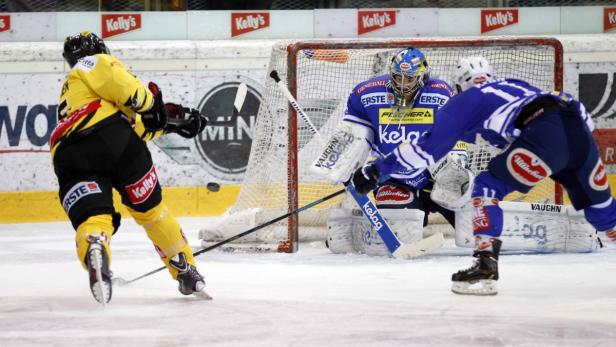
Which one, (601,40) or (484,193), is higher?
(601,40)

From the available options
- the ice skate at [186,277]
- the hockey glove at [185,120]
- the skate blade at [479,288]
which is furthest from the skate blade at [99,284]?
the skate blade at [479,288]

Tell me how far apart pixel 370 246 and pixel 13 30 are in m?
3.13

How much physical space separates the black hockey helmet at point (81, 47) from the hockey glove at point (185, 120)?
0.35m

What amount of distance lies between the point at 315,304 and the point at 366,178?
0.48m

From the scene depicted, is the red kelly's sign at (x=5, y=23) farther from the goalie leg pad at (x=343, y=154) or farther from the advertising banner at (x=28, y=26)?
the goalie leg pad at (x=343, y=154)

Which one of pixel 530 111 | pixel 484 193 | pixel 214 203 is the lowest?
pixel 214 203

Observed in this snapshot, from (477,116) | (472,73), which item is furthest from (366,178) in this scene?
(472,73)

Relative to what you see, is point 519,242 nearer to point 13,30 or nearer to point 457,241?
point 457,241

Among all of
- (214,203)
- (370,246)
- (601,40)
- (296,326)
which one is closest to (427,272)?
(370,246)

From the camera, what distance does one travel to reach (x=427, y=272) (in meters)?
4.66

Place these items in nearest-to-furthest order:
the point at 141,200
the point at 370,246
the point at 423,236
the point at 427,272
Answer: the point at 141,200
the point at 427,272
the point at 370,246
the point at 423,236

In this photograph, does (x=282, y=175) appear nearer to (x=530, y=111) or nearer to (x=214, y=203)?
(x=214, y=203)

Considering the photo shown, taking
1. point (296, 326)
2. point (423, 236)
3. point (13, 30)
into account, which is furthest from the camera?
point (13, 30)

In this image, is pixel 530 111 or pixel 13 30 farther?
pixel 13 30
